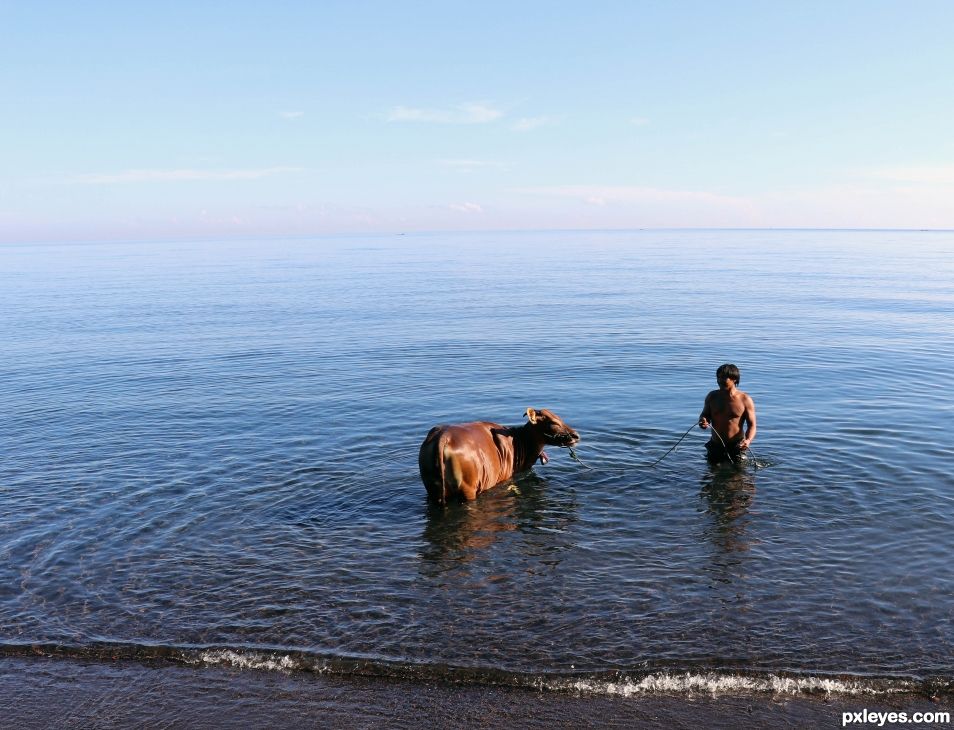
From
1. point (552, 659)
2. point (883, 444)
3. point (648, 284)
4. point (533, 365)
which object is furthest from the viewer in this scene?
point (648, 284)

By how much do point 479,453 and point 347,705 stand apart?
6494 millimetres

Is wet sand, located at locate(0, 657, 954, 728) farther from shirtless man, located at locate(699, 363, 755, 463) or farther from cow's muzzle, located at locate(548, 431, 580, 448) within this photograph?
shirtless man, located at locate(699, 363, 755, 463)

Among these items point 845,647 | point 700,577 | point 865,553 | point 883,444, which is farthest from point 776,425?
point 845,647

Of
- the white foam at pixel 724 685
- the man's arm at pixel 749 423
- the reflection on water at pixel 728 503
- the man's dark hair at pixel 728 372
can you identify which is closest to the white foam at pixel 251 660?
the white foam at pixel 724 685

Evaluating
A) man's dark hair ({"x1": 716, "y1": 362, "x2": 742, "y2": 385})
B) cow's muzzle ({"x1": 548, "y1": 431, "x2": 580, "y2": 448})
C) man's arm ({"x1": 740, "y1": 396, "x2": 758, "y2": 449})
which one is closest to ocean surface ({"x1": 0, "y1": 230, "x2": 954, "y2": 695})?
man's arm ({"x1": 740, "y1": 396, "x2": 758, "y2": 449})

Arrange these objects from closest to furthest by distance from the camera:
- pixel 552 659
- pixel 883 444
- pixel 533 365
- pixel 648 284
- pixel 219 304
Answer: pixel 552 659
pixel 883 444
pixel 533 365
pixel 219 304
pixel 648 284

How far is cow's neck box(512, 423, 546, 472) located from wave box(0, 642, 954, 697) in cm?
705

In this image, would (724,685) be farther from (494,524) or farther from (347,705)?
(494,524)

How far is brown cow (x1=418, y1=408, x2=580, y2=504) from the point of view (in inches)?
527

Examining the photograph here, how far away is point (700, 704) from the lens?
793cm

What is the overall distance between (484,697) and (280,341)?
29799 millimetres

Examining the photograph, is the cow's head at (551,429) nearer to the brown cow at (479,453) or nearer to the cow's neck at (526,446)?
the brown cow at (479,453)

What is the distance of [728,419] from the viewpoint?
A: 50.9ft

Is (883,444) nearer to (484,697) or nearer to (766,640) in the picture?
(766,640)
